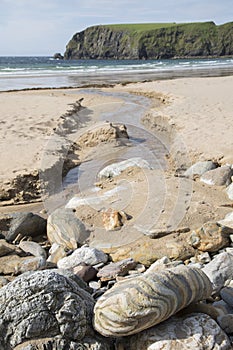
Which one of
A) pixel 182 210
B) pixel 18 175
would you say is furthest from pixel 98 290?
pixel 18 175

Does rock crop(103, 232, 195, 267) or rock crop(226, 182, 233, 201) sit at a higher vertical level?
rock crop(226, 182, 233, 201)

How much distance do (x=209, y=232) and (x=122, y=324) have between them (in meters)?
2.21

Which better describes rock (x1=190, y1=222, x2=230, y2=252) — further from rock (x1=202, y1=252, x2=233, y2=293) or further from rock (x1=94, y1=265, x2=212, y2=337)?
rock (x1=94, y1=265, x2=212, y2=337)

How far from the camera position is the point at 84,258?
459 cm

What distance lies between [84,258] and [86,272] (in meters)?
0.35

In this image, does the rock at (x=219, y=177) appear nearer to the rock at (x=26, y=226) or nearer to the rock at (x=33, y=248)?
the rock at (x=26, y=226)

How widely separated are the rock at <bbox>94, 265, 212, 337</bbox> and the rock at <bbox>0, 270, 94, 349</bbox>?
16 cm

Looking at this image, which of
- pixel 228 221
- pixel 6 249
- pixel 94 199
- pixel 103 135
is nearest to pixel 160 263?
pixel 228 221

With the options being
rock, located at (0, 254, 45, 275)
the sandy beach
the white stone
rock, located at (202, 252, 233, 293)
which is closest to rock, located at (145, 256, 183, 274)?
rock, located at (202, 252, 233, 293)

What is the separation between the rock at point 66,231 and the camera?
5.18m

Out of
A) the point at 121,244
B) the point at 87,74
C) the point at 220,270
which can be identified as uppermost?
the point at 220,270

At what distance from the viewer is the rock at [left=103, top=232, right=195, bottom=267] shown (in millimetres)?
4488

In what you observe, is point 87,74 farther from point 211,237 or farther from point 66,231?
point 211,237

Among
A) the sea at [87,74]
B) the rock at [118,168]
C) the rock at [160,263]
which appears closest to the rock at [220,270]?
the rock at [160,263]
